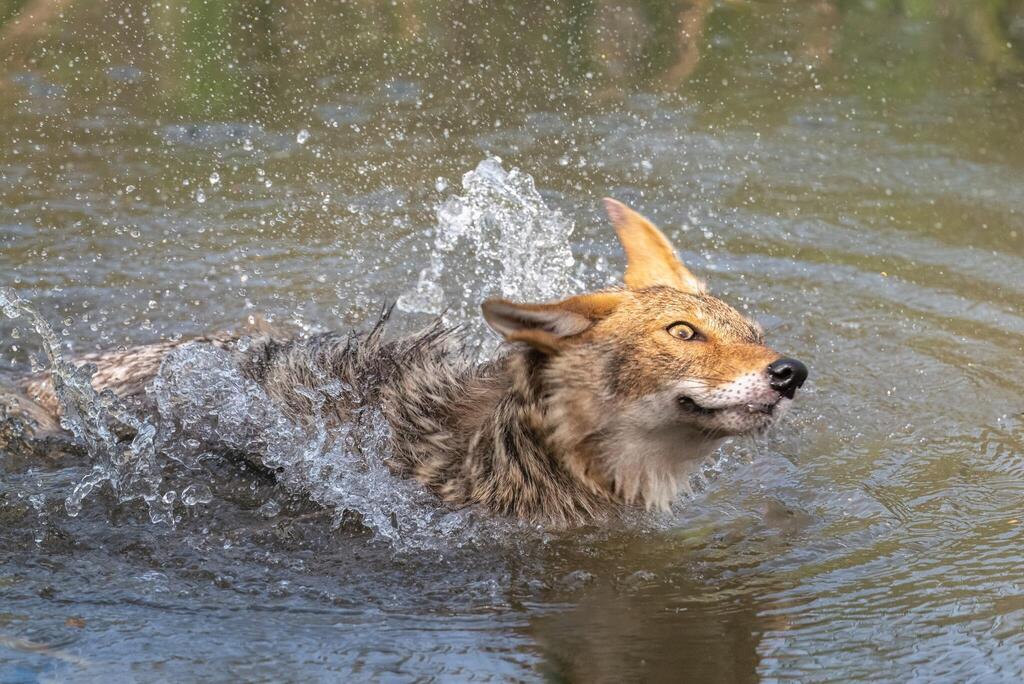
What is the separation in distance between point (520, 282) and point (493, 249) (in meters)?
0.73

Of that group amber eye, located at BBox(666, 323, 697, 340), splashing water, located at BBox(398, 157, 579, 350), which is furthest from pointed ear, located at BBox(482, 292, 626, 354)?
splashing water, located at BBox(398, 157, 579, 350)

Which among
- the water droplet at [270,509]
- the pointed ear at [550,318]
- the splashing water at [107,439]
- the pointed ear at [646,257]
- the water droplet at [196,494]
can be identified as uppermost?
the pointed ear at [646,257]

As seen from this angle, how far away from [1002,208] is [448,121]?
180 inches

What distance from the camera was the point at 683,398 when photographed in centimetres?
566

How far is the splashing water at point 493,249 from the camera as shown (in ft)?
29.1

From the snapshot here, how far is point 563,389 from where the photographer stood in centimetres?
590

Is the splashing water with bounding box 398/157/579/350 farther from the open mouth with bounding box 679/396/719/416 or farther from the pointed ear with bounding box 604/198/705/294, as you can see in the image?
the open mouth with bounding box 679/396/719/416

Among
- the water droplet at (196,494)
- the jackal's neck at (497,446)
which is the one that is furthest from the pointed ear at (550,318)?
the water droplet at (196,494)

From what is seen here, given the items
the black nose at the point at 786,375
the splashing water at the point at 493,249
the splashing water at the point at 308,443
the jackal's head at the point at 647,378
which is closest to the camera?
the black nose at the point at 786,375

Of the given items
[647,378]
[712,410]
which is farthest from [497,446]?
[712,410]

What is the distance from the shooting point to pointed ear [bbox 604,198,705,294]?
647 cm

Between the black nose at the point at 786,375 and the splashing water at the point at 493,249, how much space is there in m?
3.18

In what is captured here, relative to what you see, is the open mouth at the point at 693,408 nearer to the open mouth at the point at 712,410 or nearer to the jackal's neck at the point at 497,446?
the open mouth at the point at 712,410

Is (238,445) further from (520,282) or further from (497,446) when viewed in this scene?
(520,282)
